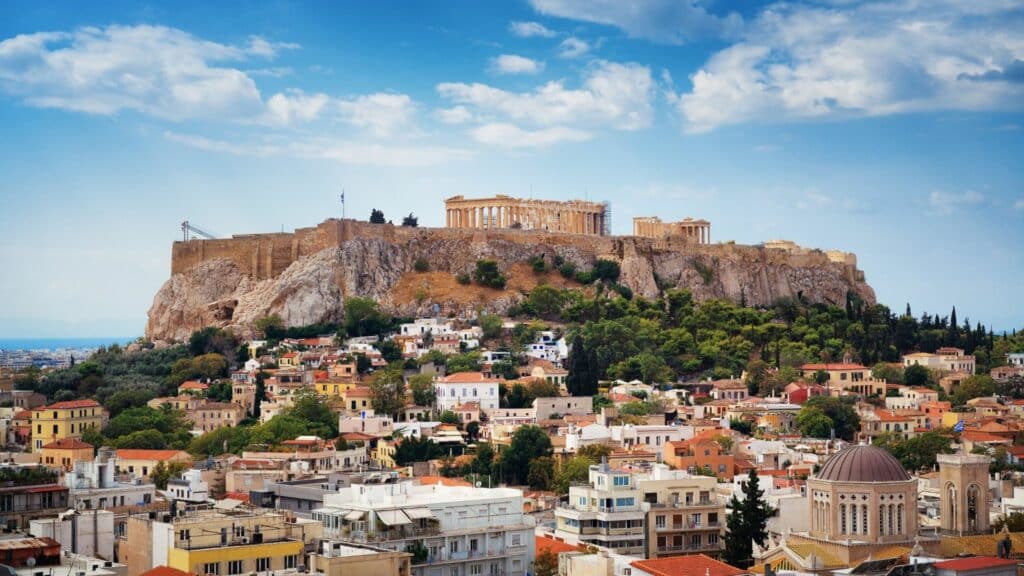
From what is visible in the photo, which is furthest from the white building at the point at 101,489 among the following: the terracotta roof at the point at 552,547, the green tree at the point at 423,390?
the green tree at the point at 423,390

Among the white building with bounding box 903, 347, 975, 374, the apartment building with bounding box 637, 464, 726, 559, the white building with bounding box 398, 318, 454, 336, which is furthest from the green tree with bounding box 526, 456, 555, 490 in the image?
the white building with bounding box 903, 347, 975, 374

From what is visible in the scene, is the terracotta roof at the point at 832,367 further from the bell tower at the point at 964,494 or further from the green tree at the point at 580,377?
the bell tower at the point at 964,494

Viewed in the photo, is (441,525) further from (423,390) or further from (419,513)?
(423,390)

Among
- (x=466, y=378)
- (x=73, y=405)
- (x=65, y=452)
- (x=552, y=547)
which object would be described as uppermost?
(x=466, y=378)

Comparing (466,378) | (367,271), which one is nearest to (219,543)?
(466,378)

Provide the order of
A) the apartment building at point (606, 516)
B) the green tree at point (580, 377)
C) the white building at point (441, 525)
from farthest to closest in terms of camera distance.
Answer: the green tree at point (580, 377) → the apartment building at point (606, 516) → the white building at point (441, 525)

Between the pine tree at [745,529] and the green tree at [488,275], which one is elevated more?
the green tree at [488,275]

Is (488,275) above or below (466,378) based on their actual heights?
above
